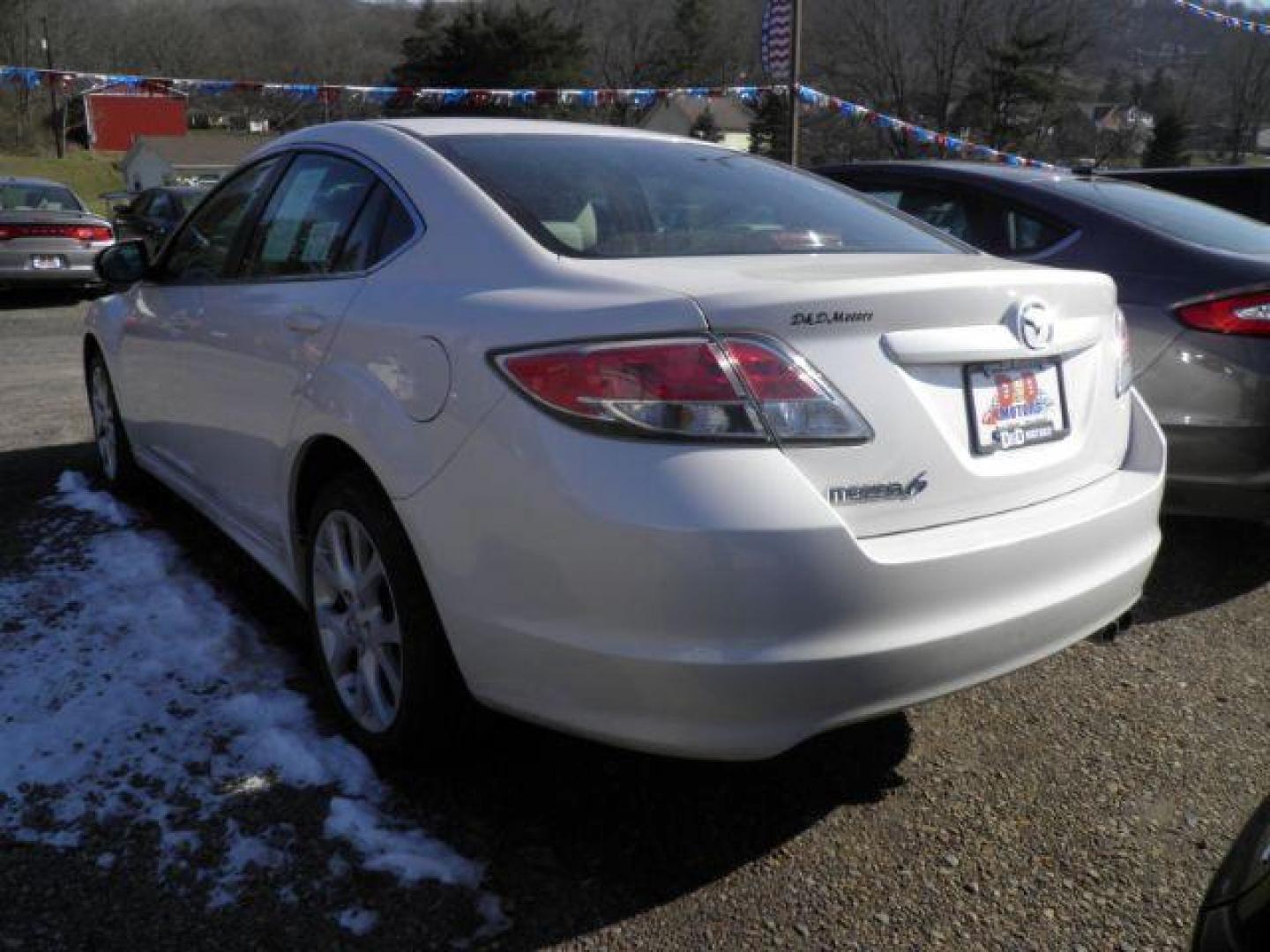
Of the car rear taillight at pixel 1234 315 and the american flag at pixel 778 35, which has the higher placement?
the american flag at pixel 778 35

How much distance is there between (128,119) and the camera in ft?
259

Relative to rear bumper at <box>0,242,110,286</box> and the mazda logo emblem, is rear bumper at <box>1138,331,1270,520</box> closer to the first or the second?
the mazda logo emblem

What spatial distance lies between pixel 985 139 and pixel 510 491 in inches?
2260

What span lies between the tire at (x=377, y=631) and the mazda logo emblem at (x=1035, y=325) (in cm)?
135

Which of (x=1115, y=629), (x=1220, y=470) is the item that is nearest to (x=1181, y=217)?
(x=1220, y=470)

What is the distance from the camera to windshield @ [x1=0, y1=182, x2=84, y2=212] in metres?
13.6

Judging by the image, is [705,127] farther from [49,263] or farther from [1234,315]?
[1234,315]

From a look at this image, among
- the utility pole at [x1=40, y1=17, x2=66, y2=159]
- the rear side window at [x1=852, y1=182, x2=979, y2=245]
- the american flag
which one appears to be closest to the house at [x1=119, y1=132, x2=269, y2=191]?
the utility pole at [x1=40, y1=17, x2=66, y2=159]

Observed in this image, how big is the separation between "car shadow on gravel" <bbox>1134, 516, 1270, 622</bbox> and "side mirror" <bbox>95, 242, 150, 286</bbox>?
148 inches

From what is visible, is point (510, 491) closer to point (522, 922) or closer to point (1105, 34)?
point (522, 922)

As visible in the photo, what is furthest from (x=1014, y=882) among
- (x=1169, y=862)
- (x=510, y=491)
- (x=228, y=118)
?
(x=228, y=118)

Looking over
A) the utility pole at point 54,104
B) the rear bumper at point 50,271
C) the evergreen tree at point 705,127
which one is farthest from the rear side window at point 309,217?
the evergreen tree at point 705,127

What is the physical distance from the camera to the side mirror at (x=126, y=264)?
4004mm

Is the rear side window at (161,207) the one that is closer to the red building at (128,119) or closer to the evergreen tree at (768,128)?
the evergreen tree at (768,128)
